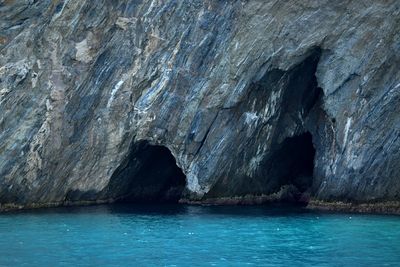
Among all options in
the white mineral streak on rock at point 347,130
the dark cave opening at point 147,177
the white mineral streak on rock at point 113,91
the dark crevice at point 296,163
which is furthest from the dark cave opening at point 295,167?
the white mineral streak on rock at point 113,91

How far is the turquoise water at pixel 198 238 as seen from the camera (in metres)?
34.6

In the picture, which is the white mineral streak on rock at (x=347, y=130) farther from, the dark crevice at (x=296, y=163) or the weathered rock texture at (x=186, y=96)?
the dark crevice at (x=296, y=163)

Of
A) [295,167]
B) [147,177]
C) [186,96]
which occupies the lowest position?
[147,177]

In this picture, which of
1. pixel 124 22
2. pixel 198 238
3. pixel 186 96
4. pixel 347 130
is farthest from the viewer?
pixel 124 22

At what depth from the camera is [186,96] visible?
5447 centimetres

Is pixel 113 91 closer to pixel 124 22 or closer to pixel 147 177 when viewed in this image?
pixel 124 22

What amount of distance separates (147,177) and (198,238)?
2028 cm

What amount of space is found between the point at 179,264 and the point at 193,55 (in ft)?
76.5

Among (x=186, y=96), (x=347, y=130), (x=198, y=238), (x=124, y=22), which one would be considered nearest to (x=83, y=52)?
(x=124, y=22)

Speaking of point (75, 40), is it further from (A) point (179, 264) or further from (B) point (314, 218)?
(A) point (179, 264)

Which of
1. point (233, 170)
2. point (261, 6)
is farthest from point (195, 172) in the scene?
point (261, 6)

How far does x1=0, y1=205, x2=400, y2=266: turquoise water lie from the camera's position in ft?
113

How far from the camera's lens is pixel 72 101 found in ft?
184

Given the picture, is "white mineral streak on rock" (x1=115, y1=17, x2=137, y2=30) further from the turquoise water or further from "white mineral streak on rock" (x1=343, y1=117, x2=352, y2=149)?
"white mineral streak on rock" (x1=343, y1=117, x2=352, y2=149)
